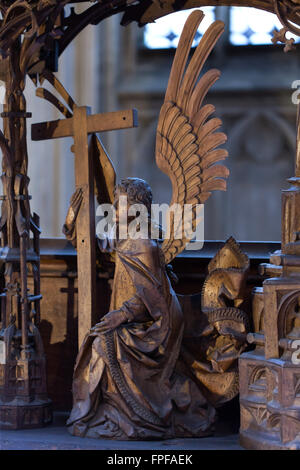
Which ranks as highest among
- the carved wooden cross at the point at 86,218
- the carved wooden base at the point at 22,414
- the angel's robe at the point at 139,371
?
the carved wooden cross at the point at 86,218

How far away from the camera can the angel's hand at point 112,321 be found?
14.3 ft

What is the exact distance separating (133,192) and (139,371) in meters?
0.77

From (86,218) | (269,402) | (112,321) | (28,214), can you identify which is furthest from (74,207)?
(269,402)

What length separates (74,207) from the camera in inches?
182

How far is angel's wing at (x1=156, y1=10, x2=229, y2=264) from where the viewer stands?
177 inches

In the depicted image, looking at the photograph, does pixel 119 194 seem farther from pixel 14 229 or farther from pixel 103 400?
pixel 103 400

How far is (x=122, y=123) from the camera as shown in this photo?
15.0 ft

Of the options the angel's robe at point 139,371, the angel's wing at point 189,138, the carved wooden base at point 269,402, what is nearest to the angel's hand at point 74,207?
the angel's robe at point 139,371

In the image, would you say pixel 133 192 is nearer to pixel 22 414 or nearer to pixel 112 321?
pixel 112 321

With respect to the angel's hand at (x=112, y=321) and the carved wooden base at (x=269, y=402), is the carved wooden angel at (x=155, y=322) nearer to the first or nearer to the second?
the angel's hand at (x=112, y=321)

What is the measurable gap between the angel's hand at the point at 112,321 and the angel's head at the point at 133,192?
1.51 feet

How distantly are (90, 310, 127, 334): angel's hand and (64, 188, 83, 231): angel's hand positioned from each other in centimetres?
51
